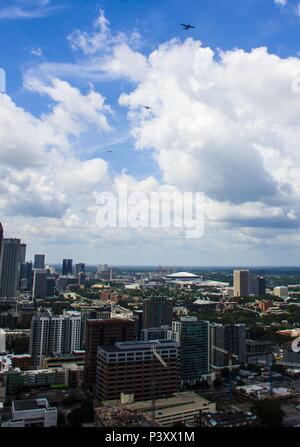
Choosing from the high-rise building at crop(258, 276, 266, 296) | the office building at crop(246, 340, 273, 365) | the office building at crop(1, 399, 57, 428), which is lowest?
the office building at crop(246, 340, 273, 365)

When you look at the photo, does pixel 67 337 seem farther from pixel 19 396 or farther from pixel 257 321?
pixel 257 321

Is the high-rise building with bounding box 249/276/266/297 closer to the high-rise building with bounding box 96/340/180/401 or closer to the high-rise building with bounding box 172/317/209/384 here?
the high-rise building with bounding box 172/317/209/384

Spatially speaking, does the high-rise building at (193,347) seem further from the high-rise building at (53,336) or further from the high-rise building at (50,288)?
the high-rise building at (50,288)

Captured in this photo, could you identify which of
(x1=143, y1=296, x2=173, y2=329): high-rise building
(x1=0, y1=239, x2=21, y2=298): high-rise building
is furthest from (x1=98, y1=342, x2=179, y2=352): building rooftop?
(x1=0, y1=239, x2=21, y2=298): high-rise building

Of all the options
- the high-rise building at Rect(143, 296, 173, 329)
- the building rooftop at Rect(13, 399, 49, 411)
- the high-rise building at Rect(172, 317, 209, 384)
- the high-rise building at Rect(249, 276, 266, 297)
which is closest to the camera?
the building rooftop at Rect(13, 399, 49, 411)

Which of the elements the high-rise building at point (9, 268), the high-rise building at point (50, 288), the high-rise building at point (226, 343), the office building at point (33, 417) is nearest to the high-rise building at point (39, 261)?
the high-rise building at point (50, 288)

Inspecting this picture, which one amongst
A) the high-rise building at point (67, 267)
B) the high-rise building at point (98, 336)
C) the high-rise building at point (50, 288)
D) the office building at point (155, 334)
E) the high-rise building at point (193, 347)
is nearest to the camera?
the high-rise building at point (98, 336)
